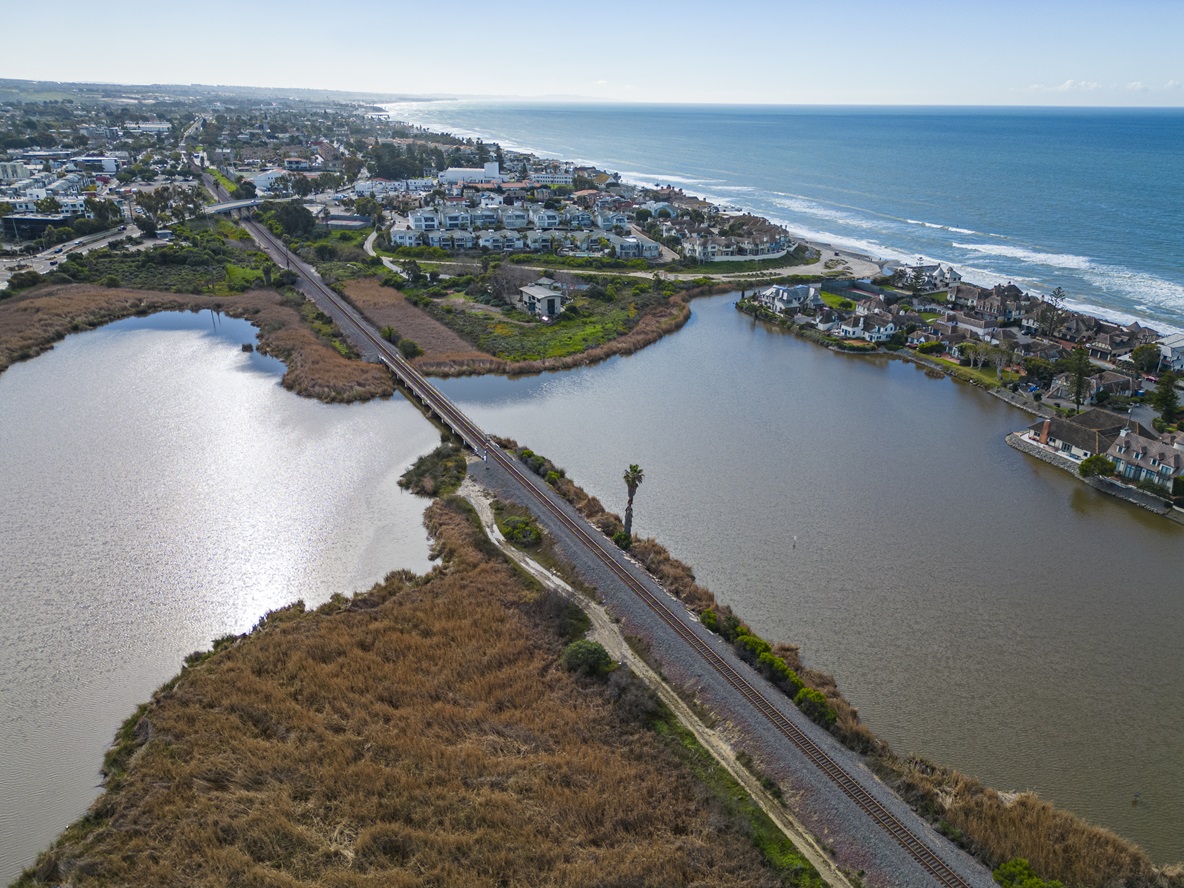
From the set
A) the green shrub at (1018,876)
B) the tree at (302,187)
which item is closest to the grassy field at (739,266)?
the tree at (302,187)

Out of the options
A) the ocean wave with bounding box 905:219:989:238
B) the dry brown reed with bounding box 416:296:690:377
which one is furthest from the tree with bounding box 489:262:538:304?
the ocean wave with bounding box 905:219:989:238

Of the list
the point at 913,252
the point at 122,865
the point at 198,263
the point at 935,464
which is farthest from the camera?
the point at 913,252

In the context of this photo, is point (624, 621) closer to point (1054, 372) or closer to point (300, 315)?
point (1054, 372)

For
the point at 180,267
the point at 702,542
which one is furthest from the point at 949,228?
the point at 180,267

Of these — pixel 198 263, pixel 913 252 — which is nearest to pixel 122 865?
pixel 198 263

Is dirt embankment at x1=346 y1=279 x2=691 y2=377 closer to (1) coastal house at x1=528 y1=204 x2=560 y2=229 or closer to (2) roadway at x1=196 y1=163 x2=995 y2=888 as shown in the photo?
(2) roadway at x1=196 y1=163 x2=995 y2=888

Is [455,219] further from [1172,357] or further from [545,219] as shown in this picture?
[1172,357]
